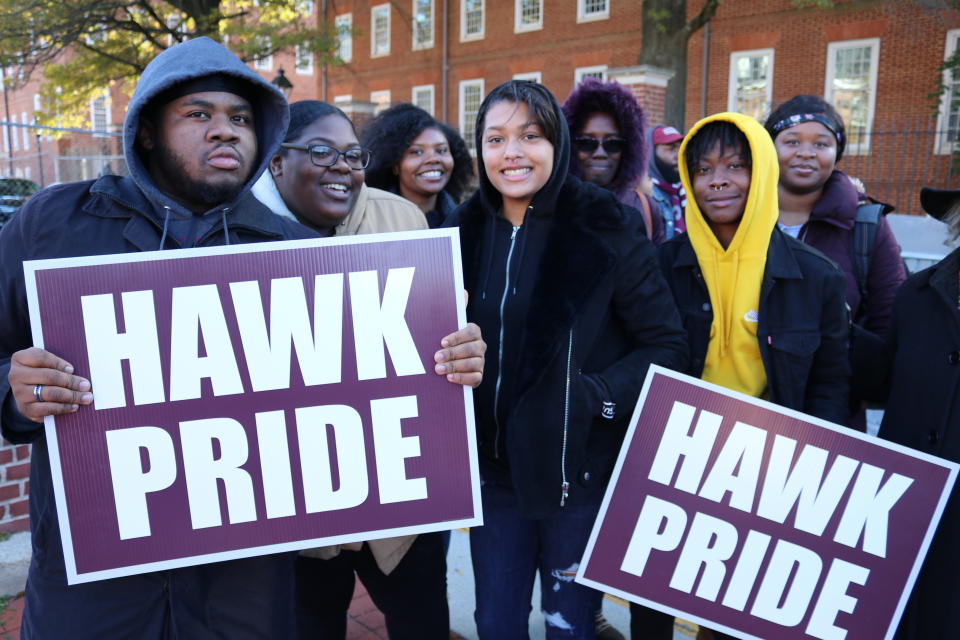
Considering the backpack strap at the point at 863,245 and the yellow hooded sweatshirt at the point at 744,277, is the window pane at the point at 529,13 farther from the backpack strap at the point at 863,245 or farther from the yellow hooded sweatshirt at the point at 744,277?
the yellow hooded sweatshirt at the point at 744,277

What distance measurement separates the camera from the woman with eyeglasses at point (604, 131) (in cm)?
334

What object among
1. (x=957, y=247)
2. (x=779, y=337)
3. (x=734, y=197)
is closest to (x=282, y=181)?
(x=734, y=197)

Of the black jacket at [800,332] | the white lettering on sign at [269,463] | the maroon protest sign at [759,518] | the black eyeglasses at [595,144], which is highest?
the black eyeglasses at [595,144]

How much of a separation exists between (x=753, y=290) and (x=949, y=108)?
54.6 feet

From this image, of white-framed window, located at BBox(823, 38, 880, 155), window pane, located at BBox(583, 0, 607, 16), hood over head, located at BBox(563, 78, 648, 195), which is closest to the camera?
hood over head, located at BBox(563, 78, 648, 195)

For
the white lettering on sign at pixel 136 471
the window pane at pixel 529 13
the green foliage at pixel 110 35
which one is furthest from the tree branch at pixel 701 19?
the white lettering on sign at pixel 136 471

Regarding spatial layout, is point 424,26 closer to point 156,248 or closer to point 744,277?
point 744,277

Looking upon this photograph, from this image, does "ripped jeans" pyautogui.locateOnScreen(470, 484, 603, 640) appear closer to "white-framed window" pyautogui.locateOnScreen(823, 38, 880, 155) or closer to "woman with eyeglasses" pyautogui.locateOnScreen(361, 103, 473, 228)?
"woman with eyeglasses" pyautogui.locateOnScreen(361, 103, 473, 228)

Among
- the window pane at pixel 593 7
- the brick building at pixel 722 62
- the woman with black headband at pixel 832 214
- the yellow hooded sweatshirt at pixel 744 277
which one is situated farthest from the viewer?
the window pane at pixel 593 7

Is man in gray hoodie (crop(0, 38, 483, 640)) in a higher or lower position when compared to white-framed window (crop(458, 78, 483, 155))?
lower

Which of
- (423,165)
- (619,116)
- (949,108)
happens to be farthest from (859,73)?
(423,165)

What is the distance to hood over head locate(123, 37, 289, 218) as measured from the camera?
1.84 m

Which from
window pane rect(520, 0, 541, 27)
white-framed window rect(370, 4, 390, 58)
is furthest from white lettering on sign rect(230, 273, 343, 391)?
white-framed window rect(370, 4, 390, 58)

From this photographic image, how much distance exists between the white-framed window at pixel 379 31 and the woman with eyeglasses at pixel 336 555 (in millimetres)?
26456
